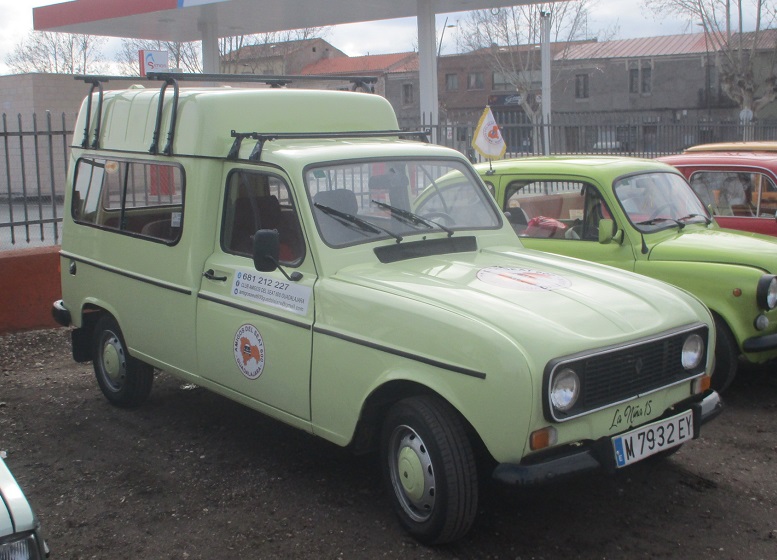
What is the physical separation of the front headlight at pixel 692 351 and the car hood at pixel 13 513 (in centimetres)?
303

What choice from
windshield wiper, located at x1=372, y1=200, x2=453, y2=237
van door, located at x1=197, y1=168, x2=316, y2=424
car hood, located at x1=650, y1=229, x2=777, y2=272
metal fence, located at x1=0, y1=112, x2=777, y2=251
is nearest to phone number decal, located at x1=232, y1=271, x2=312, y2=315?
van door, located at x1=197, y1=168, x2=316, y2=424

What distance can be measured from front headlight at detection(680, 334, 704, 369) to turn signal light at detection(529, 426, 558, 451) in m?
0.97

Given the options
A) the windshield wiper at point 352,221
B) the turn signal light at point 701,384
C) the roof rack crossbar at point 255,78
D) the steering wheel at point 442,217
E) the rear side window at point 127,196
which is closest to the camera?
the turn signal light at point 701,384

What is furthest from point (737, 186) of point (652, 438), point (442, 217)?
point (652, 438)

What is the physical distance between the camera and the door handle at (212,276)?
16.7 feet

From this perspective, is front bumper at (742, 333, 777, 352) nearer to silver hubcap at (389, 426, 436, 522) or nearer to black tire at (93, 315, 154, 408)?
silver hubcap at (389, 426, 436, 522)

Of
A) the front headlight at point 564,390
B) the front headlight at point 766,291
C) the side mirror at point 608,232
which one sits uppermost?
the side mirror at point 608,232

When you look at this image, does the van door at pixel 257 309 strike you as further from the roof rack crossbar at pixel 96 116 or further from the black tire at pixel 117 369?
the roof rack crossbar at pixel 96 116

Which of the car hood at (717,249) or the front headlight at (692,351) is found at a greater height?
the car hood at (717,249)

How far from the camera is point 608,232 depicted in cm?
646

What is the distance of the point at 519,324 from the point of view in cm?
375

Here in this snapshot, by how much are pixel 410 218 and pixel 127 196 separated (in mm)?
2260

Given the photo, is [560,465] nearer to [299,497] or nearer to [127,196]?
[299,497]

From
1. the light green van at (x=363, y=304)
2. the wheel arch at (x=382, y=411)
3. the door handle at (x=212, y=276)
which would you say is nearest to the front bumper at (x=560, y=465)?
the light green van at (x=363, y=304)
